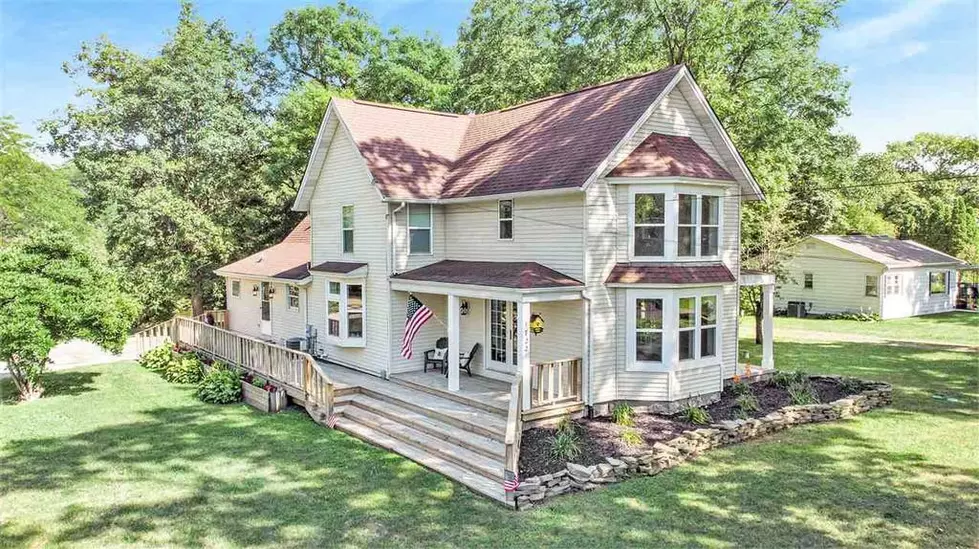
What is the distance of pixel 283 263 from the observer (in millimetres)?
21234

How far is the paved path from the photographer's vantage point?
20531mm

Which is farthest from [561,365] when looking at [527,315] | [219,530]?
[219,530]

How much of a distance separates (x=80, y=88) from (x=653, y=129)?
28.4m

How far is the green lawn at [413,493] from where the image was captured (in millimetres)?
7953

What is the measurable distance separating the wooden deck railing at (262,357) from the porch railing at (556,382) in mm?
4700

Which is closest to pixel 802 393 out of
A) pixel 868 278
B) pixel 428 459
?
pixel 428 459

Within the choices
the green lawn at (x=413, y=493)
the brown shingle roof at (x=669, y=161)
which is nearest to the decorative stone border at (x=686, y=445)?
the green lawn at (x=413, y=493)

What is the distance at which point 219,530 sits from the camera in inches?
322

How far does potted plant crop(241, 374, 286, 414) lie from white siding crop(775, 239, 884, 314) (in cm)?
2601

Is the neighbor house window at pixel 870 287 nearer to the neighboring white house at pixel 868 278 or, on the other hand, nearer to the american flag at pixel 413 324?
the neighboring white house at pixel 868 278

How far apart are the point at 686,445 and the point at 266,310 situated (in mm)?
16315

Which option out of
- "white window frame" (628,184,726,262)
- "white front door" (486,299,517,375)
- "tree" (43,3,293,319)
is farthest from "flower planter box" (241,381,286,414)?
"tree" (43,3,293,319)

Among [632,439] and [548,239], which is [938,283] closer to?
[548,239]

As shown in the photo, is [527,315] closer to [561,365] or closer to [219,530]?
[561,365]
